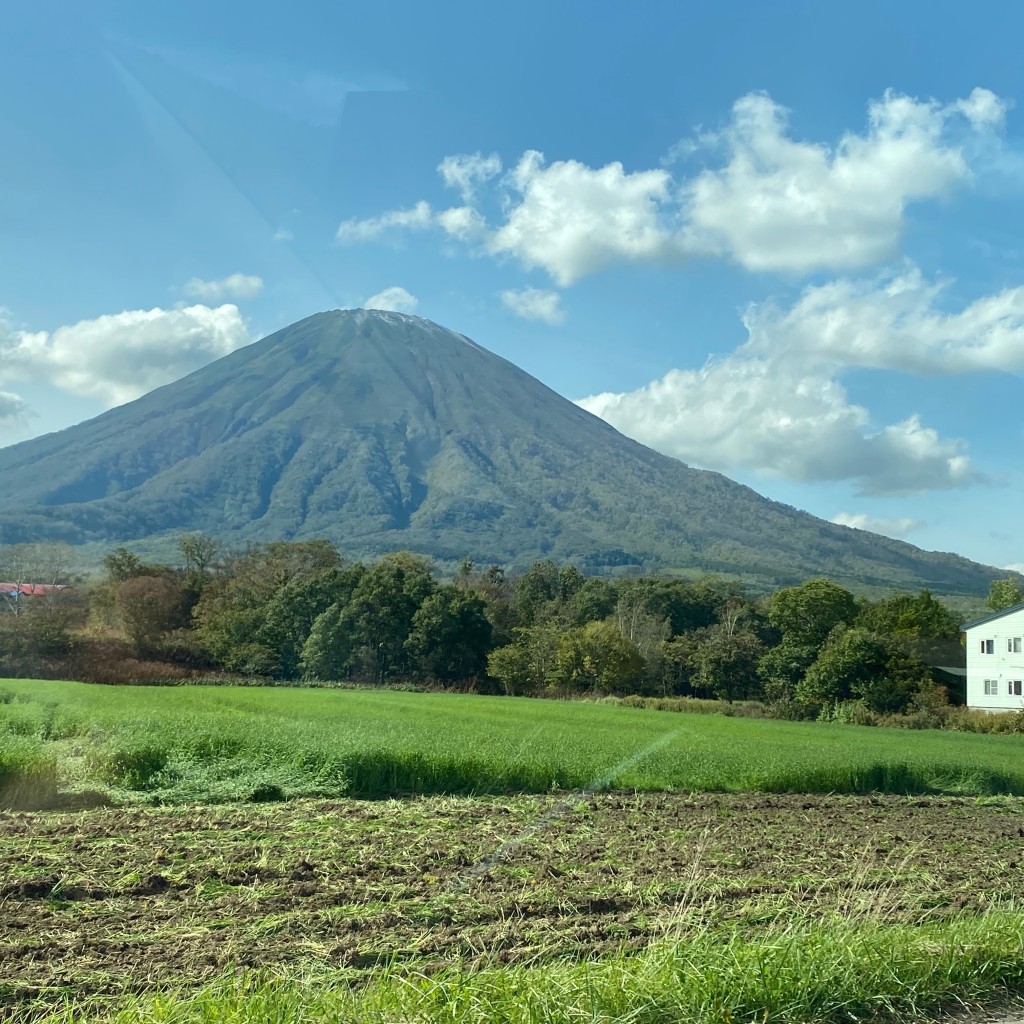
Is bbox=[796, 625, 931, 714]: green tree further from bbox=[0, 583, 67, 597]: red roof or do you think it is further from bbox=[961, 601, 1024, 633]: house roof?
bbox=[0, 583, 67, 597]: red roof

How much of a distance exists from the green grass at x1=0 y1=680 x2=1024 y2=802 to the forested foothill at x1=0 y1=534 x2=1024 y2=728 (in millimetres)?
15824

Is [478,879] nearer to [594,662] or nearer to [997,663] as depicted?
[594,662]

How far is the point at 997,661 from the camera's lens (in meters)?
48.7

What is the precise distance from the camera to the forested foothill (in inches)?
1626

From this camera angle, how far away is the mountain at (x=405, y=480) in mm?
120625

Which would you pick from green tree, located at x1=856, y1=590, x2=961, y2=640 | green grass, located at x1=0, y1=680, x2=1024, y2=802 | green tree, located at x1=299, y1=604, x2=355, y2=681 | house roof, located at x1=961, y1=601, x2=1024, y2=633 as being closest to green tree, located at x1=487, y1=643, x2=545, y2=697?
green tree, located at x1=299, y1=604, x2=355, y2=681

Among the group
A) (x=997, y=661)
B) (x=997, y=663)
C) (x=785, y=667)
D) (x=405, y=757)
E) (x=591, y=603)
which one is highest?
(x=591, y=603)

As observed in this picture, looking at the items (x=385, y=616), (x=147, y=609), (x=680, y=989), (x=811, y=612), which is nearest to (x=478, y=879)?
(x=680, y=989)

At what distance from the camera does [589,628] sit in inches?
1913

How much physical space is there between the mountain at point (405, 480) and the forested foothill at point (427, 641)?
5192 cm

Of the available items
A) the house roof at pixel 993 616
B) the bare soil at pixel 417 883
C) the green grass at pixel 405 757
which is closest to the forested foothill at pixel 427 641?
the house roof at pixel 993 616

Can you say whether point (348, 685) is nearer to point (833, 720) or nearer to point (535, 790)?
point (833, 720)

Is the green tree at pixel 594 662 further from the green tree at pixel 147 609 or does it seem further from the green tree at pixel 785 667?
the green tree at pixel 147 609

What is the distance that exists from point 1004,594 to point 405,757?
230ft
